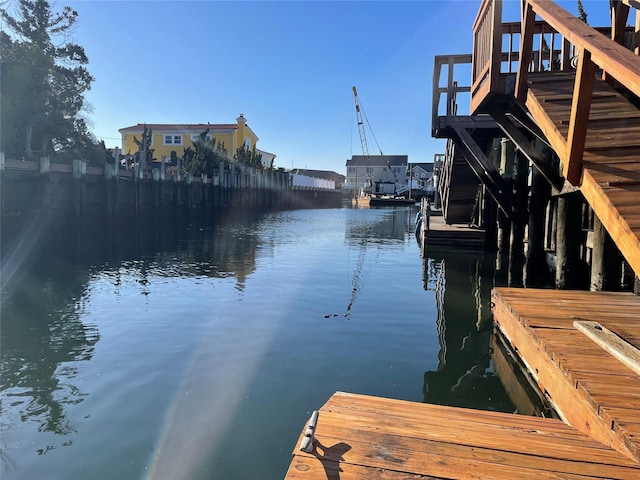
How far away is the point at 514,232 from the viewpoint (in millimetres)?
13742

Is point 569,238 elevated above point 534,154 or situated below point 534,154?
below

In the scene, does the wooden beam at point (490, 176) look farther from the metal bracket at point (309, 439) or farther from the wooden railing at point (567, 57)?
the metal bracket at point (309, 439)

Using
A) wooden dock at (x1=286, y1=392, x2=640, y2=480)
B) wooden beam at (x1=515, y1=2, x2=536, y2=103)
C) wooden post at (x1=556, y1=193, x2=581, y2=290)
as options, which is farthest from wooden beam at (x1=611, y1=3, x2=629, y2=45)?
wooden dock at (x1=286, y1=392, x2=640, y2=480)

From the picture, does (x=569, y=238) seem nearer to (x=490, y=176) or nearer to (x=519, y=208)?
(x=490, y=176)

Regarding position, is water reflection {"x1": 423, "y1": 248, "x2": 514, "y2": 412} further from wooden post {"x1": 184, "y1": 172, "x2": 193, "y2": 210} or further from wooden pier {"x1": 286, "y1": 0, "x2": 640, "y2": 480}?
wooden post {"x1": 184, "y1": 172, "x2": 193, "y2": 210}

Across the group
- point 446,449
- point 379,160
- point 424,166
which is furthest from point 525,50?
point 379,160

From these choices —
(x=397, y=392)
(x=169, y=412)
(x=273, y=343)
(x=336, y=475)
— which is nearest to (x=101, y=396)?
(x=169, y=412)

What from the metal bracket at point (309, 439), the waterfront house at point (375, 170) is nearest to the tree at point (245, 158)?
the metal bracket at point (309, 439)

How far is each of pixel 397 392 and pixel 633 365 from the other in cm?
238

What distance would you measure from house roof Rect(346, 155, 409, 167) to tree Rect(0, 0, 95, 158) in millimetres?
88325

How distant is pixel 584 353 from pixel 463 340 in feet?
10.2

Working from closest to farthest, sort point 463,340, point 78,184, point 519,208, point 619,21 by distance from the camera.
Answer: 1. point 619,21
2. point 463,340
3. point 519,208
4. point 78,184

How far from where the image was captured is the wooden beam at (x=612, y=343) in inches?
146

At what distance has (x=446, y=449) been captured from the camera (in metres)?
2.69
